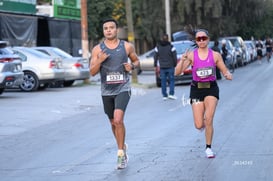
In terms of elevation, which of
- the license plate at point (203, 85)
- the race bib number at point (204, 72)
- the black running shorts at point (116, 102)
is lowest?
the black running shorts at point (116, 102)

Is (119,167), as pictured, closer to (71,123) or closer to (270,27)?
(71,123)

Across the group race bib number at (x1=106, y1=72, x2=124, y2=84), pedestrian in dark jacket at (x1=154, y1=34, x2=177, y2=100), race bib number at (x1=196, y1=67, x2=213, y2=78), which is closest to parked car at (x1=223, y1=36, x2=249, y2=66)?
pedestrian in dark jacket at (x1=154, y1=34, x2=177, y2=100)

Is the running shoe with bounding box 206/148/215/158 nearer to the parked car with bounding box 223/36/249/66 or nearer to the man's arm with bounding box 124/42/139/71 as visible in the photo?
the man's arm with bounding box 124/42/139/71

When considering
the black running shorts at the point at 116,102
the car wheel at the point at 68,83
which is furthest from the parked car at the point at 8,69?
the black running shorts at the point at 116,102

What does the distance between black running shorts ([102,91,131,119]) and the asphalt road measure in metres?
0.76

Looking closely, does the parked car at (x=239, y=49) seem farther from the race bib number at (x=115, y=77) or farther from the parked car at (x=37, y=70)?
the race bib number at (x=115, y=77)

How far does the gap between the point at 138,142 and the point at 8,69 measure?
865cm

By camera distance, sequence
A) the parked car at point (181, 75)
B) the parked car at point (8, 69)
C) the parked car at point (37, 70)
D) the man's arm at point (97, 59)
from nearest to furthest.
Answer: the man's arm at point (97, 59)
the parked car at point (8, 69)
the parked car at point (37, 70)
the parked car at point (181, 75)

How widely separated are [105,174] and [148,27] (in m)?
43.3

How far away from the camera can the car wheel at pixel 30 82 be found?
21.8m

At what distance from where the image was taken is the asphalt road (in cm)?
808

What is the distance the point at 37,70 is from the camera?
2181 cm

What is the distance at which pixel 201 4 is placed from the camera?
154 ft

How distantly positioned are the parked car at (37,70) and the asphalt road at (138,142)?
358cm
